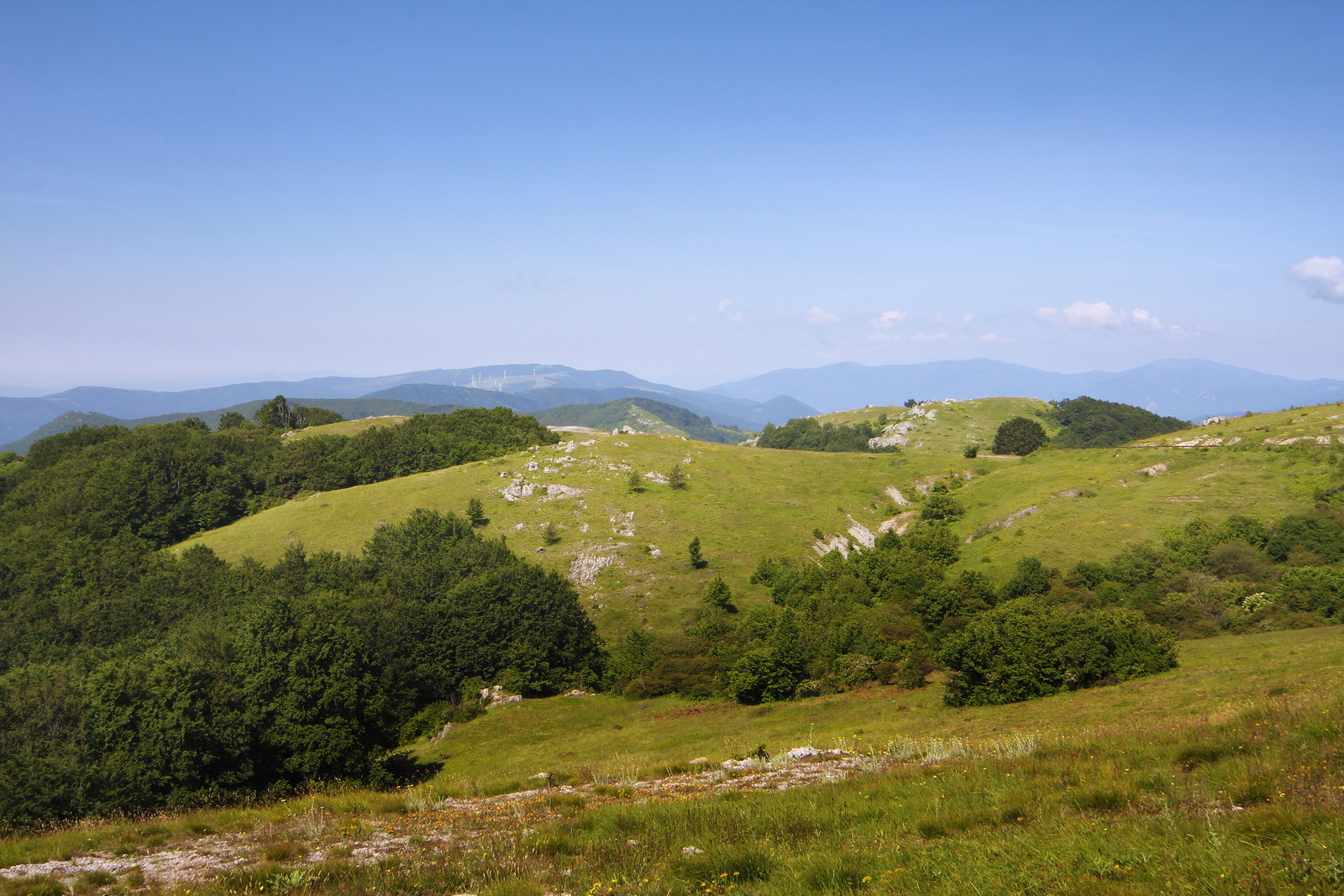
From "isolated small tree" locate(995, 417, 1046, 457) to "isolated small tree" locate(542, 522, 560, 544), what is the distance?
97176 mm

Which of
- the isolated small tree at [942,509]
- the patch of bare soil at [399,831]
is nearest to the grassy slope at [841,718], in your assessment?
the patch of bare soil at [399,831]

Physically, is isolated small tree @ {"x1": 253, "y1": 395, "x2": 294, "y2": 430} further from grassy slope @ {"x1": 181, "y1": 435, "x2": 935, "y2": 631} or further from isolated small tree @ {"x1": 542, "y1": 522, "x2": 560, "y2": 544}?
isolated small tree @ {"x1": 542, "y1": 522, "x2": 560, "y2": 544}

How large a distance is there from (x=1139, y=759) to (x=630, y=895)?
11461mm

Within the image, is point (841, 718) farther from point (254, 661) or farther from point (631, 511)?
point (631, 511)

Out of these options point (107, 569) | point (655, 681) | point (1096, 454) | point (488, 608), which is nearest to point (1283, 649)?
point (655, 681)

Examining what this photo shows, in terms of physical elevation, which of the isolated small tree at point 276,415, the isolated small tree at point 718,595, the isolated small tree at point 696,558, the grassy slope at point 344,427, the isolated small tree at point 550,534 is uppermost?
the isolated small tree at point 276,415

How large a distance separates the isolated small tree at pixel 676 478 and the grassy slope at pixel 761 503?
5.56 ft

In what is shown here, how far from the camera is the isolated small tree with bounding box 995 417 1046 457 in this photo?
135 m

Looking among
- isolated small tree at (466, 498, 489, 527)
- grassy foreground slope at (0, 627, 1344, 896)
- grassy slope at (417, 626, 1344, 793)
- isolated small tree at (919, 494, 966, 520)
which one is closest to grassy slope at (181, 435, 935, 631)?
isolated small tree at (466, 498, 489, 527)

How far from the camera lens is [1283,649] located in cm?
3653

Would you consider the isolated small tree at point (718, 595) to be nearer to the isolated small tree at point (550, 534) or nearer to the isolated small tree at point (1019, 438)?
the isolated small tree at point (550, 534)

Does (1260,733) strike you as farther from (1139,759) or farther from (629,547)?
(629,547)

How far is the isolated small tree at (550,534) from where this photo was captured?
275 feet

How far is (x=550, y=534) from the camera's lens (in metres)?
84.4
